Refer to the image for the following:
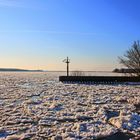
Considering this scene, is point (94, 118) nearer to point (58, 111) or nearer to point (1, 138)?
point (58, 111)

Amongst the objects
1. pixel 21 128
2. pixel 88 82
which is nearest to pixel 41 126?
pixel 21 128

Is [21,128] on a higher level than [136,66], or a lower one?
lower

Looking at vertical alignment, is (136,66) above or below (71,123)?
above

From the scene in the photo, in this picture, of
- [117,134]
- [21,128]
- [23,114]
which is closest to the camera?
[117,134]

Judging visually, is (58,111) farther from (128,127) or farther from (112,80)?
(112,80)

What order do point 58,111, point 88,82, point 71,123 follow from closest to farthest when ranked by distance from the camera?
point 71,123
point 58,111
point 88,82

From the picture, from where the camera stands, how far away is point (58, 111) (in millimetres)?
11805

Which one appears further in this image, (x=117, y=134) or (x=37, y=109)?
(x=37, y=109)

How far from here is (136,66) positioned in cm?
3831

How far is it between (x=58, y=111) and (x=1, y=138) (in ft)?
14.7

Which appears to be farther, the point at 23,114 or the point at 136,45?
the point at 136,45

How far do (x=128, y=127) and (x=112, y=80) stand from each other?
26294mm

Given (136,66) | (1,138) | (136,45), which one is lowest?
(1,138)

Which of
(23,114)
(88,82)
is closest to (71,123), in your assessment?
(23,114)
